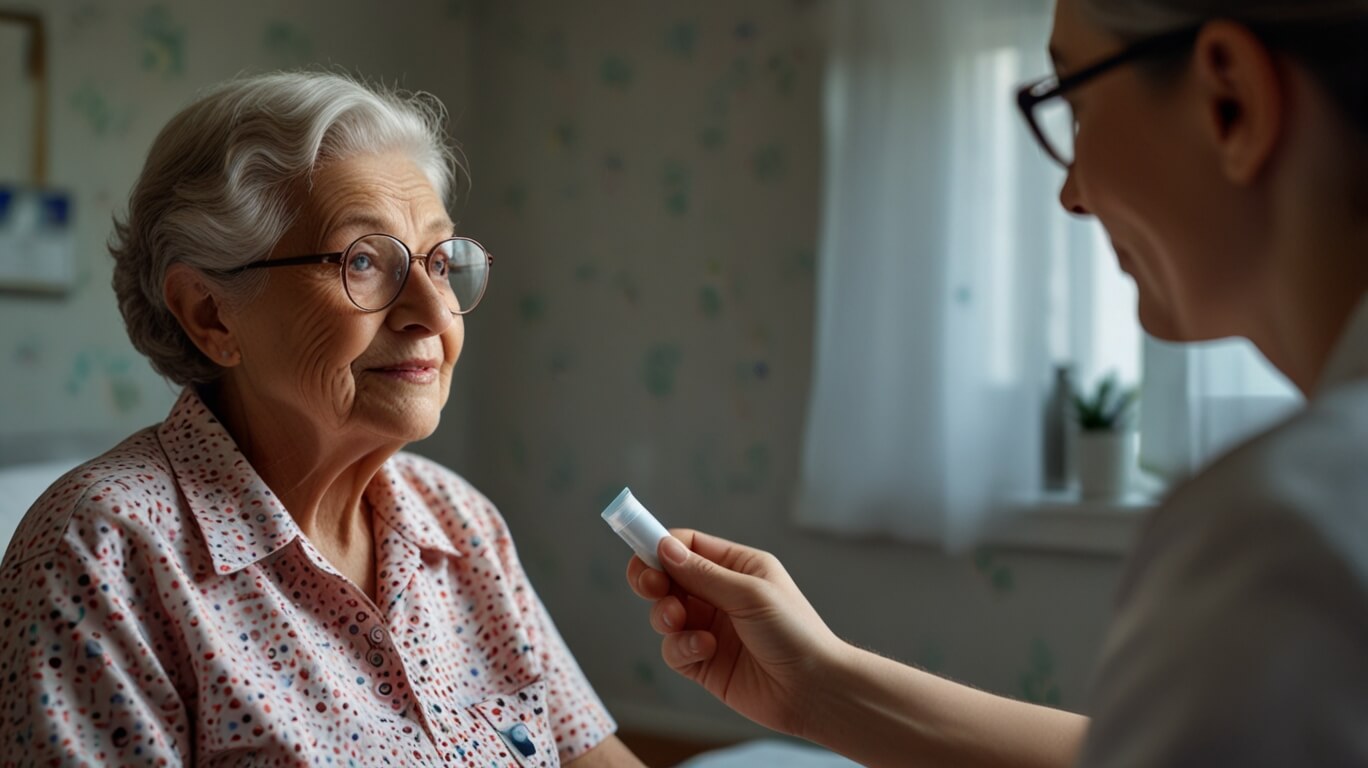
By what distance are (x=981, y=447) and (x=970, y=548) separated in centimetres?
26

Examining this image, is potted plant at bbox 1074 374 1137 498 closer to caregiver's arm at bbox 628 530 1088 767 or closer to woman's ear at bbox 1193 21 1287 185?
caregiver's arm at bbox 628 530 1088 767

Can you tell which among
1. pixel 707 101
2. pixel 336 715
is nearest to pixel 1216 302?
pixel 336 715

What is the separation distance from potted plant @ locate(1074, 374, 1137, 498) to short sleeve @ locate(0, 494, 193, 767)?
213cm

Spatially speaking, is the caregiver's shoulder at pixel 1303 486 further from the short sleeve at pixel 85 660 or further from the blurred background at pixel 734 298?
the blurred background at pixel 734 298

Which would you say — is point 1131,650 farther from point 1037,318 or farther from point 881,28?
point 881,28

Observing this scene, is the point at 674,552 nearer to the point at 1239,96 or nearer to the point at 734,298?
the point at 1239,96

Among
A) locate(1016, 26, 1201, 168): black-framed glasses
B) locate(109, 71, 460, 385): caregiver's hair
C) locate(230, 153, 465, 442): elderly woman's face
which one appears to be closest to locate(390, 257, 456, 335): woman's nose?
locate(230, 153, 465, 442): elderly woman's face

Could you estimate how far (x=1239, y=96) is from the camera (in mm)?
616

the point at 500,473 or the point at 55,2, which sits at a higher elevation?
the point at 55,2

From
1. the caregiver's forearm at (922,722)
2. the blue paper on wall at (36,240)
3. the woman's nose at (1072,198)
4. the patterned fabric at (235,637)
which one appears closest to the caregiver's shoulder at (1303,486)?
the woman's nose at (1072,198)

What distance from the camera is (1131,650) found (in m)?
0.51

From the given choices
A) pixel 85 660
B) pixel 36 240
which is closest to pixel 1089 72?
pixel 85 660

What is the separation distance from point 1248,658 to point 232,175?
3.45ft

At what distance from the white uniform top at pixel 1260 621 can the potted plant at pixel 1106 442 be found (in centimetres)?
219
